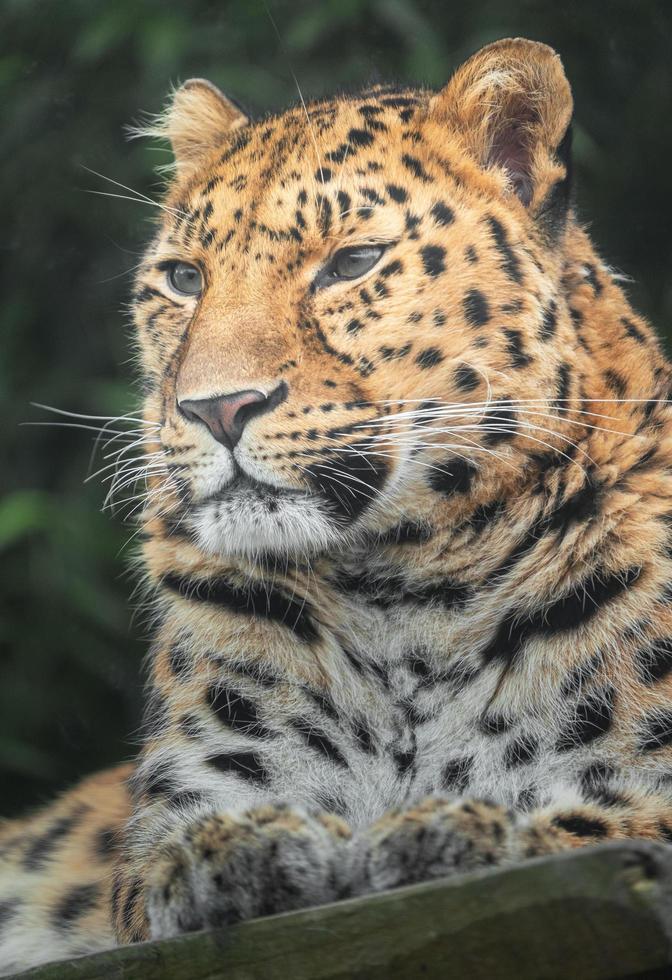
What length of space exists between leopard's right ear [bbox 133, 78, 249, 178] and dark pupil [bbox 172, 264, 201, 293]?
0.33 meters

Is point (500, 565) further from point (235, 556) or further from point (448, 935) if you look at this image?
point (448, 935)

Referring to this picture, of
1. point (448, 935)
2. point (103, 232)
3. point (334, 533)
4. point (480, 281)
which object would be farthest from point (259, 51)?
point (448, 935)

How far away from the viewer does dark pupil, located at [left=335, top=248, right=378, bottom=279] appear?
2.54 metres

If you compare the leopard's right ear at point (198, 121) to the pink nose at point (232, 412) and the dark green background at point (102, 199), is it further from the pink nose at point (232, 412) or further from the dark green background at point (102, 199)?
the pink nose at point (232, 412)

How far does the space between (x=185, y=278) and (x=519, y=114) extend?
739 millimetres

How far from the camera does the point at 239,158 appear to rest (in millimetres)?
2896

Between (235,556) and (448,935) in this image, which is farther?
(235,556)

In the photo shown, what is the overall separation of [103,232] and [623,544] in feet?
7.23

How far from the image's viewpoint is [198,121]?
313 cm

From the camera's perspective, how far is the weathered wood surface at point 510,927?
146cm

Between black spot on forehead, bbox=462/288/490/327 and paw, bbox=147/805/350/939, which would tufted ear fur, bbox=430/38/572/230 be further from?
paw, bbox=147/805/350/939

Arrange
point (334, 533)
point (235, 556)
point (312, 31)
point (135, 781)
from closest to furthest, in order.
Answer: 1. point (334, 533)
2. point (235, 556)
3. point (135, 781)
4. point (312, 31)

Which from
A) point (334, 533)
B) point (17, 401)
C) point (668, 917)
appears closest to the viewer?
point (668, 917)

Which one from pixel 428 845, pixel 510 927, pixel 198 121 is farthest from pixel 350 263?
pixel 510 927
